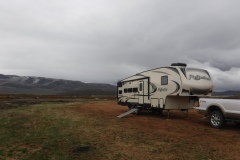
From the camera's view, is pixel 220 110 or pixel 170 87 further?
pixel 170 87

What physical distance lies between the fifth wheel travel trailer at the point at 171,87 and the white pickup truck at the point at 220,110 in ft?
7.19

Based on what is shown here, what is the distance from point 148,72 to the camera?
21391 millimetres

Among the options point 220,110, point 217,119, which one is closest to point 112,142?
point 217,119

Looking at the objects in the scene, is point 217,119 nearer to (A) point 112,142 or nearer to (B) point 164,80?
(B) point 164,80

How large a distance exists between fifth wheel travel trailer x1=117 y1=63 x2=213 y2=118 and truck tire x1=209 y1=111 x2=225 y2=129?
117 inches

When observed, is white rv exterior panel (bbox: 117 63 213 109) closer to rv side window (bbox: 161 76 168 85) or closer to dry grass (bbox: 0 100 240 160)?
rv side window (bbox: 161 76 168 85)

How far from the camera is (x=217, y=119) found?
1489cm

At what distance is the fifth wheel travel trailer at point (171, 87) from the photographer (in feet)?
58.8

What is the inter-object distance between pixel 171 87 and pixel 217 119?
4.47 metres

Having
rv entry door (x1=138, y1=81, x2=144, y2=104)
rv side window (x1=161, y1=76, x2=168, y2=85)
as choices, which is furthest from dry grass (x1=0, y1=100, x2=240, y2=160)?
rv entry door (x1=138, y1=81, x2=144, y2=104)

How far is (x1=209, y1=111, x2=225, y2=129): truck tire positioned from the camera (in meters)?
14.5

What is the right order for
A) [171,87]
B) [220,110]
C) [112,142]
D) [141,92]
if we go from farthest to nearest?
[141,92]
[171,87]
[220,110]
[112,142]

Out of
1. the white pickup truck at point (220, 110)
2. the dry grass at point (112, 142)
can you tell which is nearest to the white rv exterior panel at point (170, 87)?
the white pickup truck at point (220, 110)

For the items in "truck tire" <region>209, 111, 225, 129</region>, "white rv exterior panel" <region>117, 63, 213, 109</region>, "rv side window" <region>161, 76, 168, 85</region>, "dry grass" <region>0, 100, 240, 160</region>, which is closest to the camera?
"dry grass" <region>0, 100, 240, 160</region>
